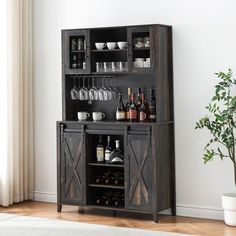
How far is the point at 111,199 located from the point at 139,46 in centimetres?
161

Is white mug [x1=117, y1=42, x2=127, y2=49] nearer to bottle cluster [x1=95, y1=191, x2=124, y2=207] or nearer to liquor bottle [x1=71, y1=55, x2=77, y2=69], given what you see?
liquor bottle [x1=71, y1=55, x2=77, y2=69]

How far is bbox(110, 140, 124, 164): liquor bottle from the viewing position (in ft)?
20.2

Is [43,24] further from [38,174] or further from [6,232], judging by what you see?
[6,232]

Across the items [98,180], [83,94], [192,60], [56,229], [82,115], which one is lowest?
[56,229]

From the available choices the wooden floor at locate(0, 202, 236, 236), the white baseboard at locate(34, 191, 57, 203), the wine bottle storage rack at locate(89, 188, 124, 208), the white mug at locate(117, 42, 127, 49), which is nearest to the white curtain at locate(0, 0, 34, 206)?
the white baseboard at locate(34, 191, 57, 203)

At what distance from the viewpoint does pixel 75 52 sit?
251 inches

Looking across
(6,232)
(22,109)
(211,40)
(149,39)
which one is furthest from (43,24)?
(6,232)

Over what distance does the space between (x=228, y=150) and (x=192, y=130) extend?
1.74 ft

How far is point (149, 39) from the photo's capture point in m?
5.93

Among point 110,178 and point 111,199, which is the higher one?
point 110,178

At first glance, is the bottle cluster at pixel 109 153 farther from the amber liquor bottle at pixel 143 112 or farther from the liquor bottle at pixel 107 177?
the amber liquor bottle at pixel 143 112

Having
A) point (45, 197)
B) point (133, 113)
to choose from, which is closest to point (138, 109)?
point (133, 113)

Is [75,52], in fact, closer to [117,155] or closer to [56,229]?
[117,155]

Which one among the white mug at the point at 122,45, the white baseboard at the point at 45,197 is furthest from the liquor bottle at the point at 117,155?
the white baseboard at the point at 45,197
